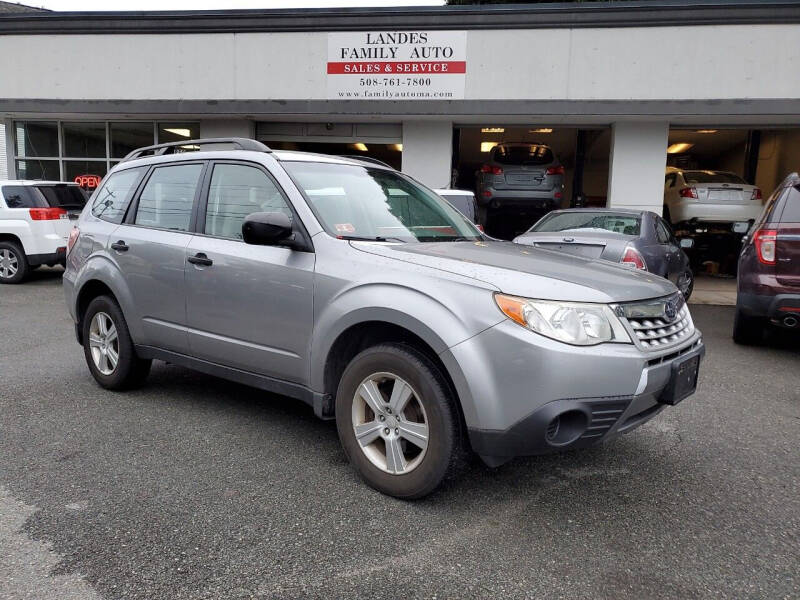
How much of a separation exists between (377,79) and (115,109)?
19.3 feet

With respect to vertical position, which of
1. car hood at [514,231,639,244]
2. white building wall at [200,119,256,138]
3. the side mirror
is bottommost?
car hood at [514,231,639,244]

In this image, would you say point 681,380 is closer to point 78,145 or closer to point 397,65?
point 397,65

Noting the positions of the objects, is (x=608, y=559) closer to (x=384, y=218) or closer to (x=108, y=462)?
(x=384, y=218)

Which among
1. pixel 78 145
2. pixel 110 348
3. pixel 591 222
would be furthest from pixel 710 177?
pixel 78 145

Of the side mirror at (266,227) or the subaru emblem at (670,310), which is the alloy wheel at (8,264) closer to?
the side mirror at (266,227)

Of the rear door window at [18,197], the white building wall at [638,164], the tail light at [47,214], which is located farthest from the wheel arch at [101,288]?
the white building wall at [638,164]

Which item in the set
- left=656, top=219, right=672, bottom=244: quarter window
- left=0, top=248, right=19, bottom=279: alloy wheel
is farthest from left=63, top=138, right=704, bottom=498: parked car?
left=0, top=248, right=19, bottom=279: alloy wheel

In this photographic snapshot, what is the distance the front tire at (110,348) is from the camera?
4508 millimetres

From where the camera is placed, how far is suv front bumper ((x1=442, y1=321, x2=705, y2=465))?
103 inches

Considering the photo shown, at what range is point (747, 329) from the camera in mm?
6863

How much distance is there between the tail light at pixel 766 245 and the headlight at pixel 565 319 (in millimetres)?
4202

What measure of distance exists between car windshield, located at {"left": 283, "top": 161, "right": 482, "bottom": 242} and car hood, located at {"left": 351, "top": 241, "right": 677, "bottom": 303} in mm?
240

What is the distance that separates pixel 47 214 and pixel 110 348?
7.60m

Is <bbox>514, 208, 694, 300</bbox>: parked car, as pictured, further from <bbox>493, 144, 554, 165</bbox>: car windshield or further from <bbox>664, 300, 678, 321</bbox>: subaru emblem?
<bbox>493, 144, 554, 165</bbox>: car windshield
